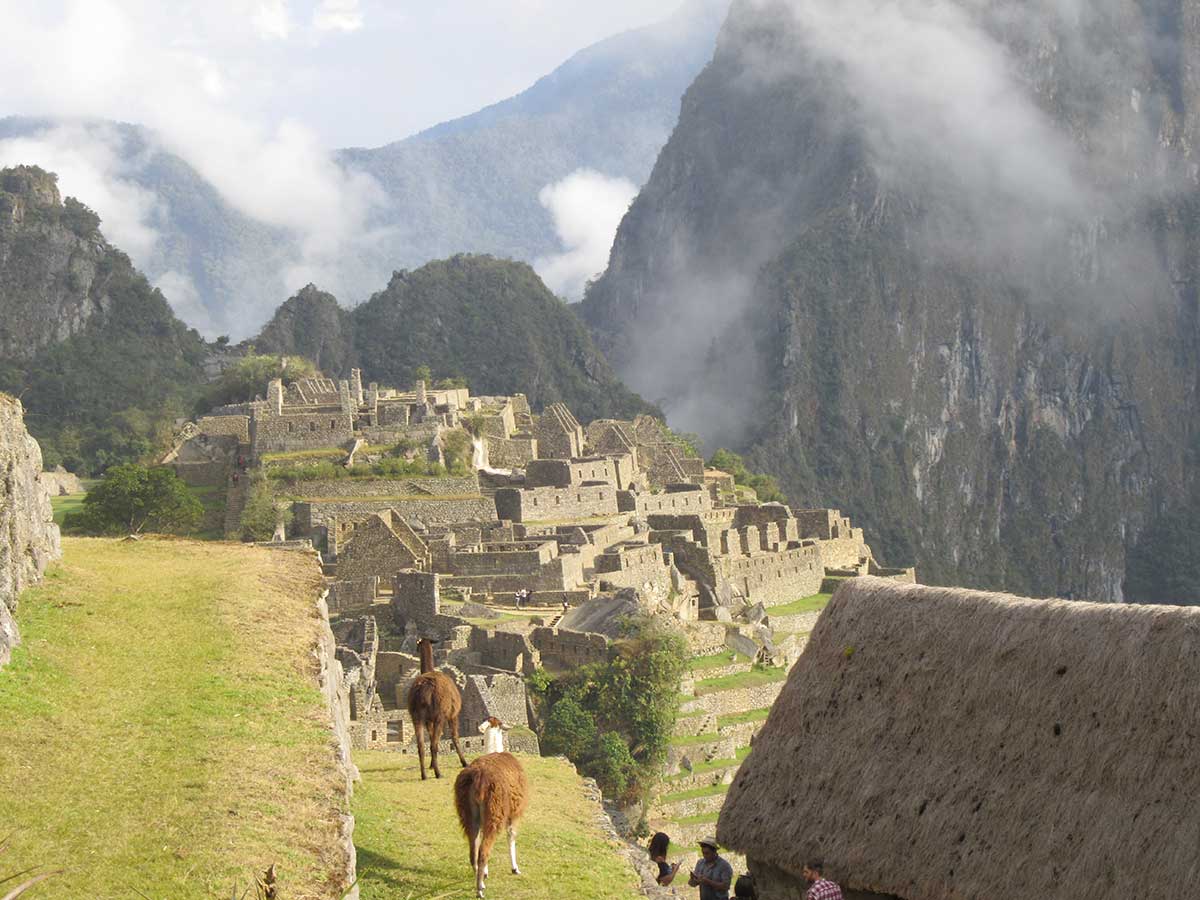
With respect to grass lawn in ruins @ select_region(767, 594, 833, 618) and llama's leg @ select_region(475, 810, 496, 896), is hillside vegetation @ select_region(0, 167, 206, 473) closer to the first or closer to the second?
grass lawn in ruins @ select_region(767, 594, 833, 618)

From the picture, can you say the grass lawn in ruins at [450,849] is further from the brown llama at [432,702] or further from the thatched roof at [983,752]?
the thatched roof at [983,752]

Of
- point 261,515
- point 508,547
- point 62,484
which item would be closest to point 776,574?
point 508,547

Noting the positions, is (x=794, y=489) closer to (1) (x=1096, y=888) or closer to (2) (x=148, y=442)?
(2) (x=148, y=442)

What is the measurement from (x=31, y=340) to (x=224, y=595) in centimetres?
8108

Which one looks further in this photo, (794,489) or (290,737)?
(794,489)

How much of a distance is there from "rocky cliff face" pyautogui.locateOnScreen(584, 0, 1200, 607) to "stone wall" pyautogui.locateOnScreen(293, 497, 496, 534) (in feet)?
338

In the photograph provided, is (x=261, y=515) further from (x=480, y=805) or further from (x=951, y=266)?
(x=951, y=266)

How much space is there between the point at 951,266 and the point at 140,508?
13237 centimetres

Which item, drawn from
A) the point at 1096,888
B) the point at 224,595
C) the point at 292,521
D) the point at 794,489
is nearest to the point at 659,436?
the point at 292,521

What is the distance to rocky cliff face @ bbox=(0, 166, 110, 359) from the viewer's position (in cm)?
9381

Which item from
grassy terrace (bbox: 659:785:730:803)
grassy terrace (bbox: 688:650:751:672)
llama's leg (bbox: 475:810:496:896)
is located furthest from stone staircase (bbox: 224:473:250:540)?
llama's leg (bbox: 475:810:496:896)

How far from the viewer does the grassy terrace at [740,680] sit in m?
31.6

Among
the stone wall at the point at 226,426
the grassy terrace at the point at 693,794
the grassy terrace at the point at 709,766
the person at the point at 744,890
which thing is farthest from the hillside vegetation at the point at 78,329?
the person at the point at 744,890

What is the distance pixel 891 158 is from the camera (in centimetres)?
16300
